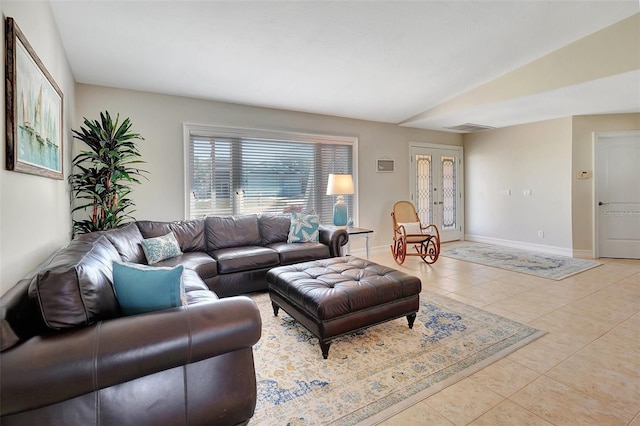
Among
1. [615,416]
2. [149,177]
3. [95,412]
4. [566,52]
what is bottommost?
[615,416]

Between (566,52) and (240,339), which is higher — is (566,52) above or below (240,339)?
above

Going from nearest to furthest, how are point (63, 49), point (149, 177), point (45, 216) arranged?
point (45, 216) → point (63, 49) → point (149, 177)

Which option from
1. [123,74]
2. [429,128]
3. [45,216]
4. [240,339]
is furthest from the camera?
[429,128]

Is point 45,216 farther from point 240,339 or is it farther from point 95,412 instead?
point 240,339

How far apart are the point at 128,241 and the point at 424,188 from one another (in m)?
5.24

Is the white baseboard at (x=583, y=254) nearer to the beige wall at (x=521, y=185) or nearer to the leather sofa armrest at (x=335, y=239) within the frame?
the beige wall at (x=521, y=185)

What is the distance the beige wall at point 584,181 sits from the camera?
16.4 feet

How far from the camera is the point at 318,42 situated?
2.98 metres

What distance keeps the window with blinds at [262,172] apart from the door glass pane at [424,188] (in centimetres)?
164

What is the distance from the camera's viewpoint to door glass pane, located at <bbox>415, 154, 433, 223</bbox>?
6.18 metres

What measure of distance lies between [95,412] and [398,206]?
5.09m

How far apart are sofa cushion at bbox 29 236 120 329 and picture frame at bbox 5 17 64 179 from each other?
0.63m

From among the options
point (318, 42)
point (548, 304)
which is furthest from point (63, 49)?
point (548, 304)

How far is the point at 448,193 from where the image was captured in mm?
6684
